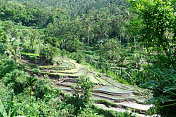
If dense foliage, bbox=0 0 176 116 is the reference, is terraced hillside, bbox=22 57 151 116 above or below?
below

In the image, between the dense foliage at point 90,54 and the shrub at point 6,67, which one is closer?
the dense foliage at point 90,54

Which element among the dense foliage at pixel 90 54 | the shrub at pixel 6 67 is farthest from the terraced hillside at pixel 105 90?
the shrub at pixel 6 67

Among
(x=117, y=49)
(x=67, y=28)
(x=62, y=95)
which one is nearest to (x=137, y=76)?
(x=117, y=49)

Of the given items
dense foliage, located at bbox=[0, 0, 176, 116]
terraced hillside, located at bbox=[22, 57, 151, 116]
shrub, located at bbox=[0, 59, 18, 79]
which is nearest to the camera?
dense foliage, located at bbox=[0, 0, 176, 116]

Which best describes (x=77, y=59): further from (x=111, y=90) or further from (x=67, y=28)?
(x=67, y=28)

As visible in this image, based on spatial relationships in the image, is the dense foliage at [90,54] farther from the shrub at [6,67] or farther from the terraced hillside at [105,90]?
the terraced hillside at [105,90]

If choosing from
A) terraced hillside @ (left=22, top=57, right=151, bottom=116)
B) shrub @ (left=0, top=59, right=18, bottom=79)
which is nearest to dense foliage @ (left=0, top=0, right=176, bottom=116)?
shrub @ (left=0, top=59, right=18, bottom=79)

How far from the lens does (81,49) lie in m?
52.3

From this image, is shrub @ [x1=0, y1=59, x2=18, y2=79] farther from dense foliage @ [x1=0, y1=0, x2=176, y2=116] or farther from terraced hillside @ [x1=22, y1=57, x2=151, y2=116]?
terraced hillside @ [x1=22, y1=57, x2=151, y2=116]

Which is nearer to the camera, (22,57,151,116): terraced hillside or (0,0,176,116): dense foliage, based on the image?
(0,0,176,116): dense foliage

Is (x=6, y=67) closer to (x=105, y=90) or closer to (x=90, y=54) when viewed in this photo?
(x=105, y=90)

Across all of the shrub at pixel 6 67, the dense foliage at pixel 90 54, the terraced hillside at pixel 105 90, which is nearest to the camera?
the dense foliage at pixel 90 54

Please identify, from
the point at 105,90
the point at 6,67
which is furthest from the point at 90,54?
the point at 6,67

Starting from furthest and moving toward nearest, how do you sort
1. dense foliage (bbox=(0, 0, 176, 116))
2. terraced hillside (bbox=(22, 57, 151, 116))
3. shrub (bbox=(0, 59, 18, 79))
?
1. shrub (bbox=(0, 59, 18, 79))
2. terraced hillside (bbox=(22, 57, 151, 116))
3. dense foliage (bbox=(0, 0, 176, 116))
